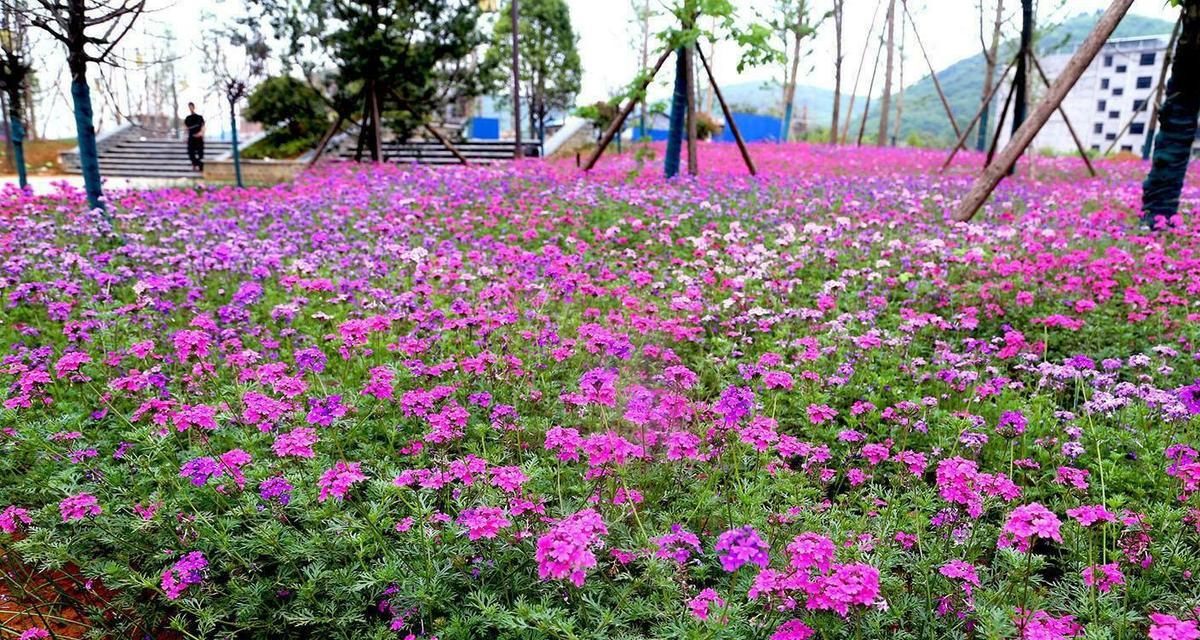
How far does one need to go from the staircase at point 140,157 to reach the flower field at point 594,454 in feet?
63.6

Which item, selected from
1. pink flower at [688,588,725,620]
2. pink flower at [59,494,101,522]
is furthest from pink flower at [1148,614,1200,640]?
pink flower at [59,494,101,522]

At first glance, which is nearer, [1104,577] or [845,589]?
[845,589]

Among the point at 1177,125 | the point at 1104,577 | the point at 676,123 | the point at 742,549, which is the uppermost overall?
the point at 676,123

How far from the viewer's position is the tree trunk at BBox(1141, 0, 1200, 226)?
8.44 meters

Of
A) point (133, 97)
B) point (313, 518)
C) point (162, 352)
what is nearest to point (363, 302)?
point (162, 352)

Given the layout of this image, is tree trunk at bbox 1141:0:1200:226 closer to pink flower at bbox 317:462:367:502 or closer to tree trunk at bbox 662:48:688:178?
tree trunk at bbox 662:48:688:178

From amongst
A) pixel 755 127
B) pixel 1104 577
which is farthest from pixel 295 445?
pixel 755 127

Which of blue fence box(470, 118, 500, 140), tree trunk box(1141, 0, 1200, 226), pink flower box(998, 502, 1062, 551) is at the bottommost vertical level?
pink flower box(998, 502, 1062, 551)

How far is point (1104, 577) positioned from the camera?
108 inches

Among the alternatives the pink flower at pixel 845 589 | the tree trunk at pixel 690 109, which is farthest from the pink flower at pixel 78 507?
the tree trunk at pixel 690 109

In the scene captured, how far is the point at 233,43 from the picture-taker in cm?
2000

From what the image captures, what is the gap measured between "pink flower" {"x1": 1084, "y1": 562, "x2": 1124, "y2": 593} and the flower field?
25 millimetres

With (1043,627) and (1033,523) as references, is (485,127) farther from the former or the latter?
(1043,627)

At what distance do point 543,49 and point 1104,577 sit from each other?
35886 mm
